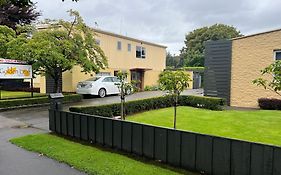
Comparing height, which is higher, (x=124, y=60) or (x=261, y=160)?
(x=124, y=60)

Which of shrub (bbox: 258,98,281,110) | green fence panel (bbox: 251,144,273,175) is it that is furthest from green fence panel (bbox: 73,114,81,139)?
shrub (bbox: 258,98,281,110)

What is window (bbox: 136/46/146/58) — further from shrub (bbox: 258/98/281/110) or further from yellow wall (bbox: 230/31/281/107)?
shrub (bbox: 258/98/281/110)

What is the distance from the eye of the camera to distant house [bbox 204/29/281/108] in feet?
50.4

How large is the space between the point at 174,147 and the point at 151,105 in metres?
9.08

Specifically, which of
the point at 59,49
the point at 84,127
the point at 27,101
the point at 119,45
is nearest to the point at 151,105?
the point at 59,49

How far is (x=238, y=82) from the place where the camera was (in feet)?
54.3

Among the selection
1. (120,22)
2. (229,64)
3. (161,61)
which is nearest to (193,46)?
(161,61)

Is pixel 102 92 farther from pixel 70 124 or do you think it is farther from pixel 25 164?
pixel 25 164

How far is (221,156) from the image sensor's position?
518cm

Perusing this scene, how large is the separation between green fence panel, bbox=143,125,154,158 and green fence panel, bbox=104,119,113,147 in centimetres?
117

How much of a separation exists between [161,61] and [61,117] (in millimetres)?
25157

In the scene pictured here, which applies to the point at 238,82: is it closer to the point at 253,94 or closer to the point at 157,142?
the point at 253,94

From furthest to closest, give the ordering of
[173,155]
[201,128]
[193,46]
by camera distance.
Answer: [193,46] < [201,128] < [173,155]

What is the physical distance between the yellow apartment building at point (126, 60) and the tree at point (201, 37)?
18.5 m
